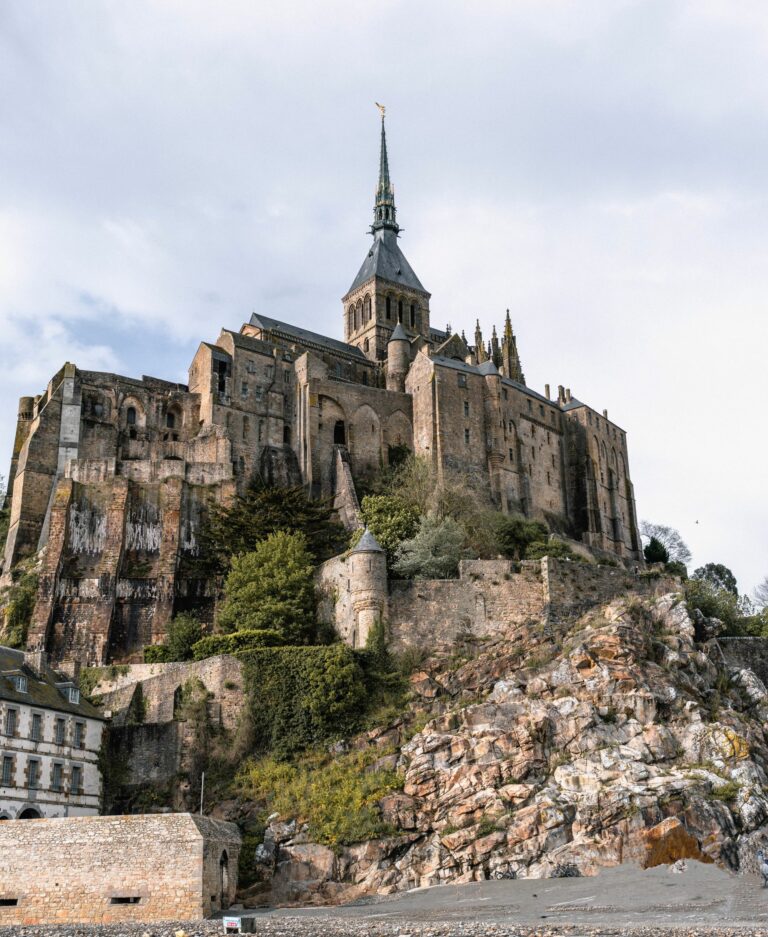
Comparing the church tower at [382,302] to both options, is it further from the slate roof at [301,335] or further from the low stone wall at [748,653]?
the low stone wall at [748,653]

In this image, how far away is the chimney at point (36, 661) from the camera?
38906 millimetres

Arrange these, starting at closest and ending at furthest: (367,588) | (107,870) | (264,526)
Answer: (107,870), (367,588), (264,526)

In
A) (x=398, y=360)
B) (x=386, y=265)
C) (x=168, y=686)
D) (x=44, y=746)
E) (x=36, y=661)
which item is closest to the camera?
(x=44, y=746)

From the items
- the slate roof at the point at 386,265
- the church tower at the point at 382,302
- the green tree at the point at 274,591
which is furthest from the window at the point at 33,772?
the slate roof at the point at 386,265

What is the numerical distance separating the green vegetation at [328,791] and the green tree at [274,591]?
6766 mm

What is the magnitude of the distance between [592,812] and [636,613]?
10.5 meters

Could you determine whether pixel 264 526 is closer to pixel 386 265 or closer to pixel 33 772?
pixel 33 772

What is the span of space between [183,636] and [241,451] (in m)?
15.7

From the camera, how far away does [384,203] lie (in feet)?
302

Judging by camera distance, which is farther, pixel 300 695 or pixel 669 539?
pixel 669 539

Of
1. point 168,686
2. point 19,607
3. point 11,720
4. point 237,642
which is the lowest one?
point 11,720

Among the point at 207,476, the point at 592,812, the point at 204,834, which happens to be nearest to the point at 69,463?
the point at 207,476

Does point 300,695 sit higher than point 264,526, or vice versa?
point 264,526

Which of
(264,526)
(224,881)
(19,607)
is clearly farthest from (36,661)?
(224,881)
